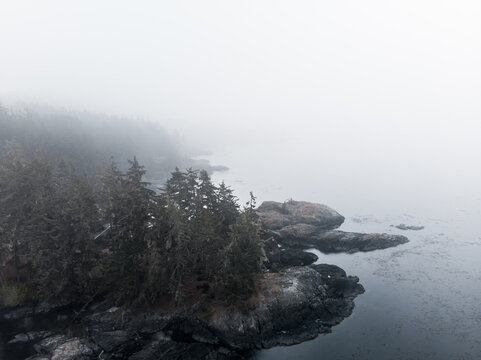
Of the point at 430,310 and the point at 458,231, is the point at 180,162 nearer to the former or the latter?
the point at 458,231

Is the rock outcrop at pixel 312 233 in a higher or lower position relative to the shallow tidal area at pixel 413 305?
higher

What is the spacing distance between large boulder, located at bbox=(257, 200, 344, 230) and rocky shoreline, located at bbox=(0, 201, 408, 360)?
93.4ft

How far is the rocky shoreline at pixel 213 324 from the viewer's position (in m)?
41.5

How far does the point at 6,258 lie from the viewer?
53469 mm

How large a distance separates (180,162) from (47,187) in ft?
450

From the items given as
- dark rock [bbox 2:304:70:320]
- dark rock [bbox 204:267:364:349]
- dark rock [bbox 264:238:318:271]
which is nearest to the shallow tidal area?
dark rock [bbox 204:267:364:349]

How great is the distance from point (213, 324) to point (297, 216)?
49.4m

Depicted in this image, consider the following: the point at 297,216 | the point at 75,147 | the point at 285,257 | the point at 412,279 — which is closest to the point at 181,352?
the point at 285,257

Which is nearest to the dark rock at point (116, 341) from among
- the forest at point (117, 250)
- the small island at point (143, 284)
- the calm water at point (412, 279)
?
the small island at point (143, 284)

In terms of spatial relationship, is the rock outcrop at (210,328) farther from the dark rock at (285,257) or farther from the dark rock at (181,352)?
the dark rock at (285,257)

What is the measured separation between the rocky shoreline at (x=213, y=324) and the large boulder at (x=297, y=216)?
28.5 meters

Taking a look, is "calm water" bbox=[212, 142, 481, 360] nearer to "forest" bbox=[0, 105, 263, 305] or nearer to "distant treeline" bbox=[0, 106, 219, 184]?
"forest" bbox=[0, 105, 263, 305]

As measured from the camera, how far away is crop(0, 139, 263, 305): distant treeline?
4550 centimetres

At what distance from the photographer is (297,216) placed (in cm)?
9012
